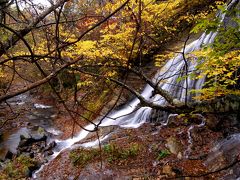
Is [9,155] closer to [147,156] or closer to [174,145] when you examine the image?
[147,156]

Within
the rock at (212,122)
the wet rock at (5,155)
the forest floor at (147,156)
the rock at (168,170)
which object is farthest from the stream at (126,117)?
the rock at (168,170)

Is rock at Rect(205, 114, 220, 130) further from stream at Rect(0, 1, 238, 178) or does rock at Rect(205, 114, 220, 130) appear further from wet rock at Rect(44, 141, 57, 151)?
wet rock at Rect(44, 141, 57, 151)

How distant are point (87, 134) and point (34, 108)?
686 cm

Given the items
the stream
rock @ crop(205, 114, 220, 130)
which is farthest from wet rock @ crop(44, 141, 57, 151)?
rock @ crop(205, 114, 220, 130)

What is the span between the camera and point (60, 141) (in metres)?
12.6

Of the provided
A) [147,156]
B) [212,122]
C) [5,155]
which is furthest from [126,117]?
[5,155]

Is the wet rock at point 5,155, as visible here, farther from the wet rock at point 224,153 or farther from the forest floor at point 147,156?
the wet rock at point 224,153

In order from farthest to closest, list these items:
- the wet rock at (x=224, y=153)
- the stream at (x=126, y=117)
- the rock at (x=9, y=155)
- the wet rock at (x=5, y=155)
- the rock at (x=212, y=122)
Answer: the stream at (x=126, y=117) < the rock at (x=9, y=155) < the wet rock at (x=5, y=155) < the rock at (x=212, y=122) < the wet rock at (x=224, y=153)

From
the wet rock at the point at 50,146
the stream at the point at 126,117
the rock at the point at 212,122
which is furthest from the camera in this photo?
the wet rock at the point at 50,146

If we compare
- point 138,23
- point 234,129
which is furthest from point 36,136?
point 138,23

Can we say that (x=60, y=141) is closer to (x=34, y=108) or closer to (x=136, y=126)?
(x=136, y=126)

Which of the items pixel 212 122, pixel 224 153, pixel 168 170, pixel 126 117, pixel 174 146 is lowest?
pixel 168 170

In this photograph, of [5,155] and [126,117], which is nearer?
[5,155]

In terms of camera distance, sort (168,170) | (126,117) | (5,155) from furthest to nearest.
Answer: (126,117), (5,155), (168,170)
